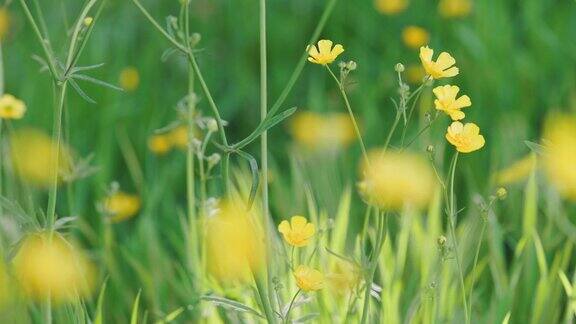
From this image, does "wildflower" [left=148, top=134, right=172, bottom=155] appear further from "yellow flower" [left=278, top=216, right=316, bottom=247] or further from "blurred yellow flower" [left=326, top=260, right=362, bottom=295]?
"yellow flower" [left=278, top=216, right=316, bottom=247]

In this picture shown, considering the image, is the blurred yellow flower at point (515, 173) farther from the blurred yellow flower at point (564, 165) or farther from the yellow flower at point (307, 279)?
the yellow flower at point (307, 279)

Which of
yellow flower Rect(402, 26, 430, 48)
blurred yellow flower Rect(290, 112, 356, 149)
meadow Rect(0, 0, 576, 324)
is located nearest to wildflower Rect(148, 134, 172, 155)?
meadow Rect(0, 0, 576, 324)

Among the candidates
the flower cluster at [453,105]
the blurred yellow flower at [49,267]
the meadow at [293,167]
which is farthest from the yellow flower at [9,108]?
the flower cluster at [453,105]

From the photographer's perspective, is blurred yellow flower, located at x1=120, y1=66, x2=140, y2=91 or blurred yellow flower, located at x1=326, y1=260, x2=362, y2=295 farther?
blurred yellow flower, located at x1=120, y1=66, x2=140, y2=91

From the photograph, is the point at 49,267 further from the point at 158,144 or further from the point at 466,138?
the point at 158,144

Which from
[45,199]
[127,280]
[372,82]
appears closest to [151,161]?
[45,199]

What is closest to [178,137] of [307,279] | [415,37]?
[415,37]
